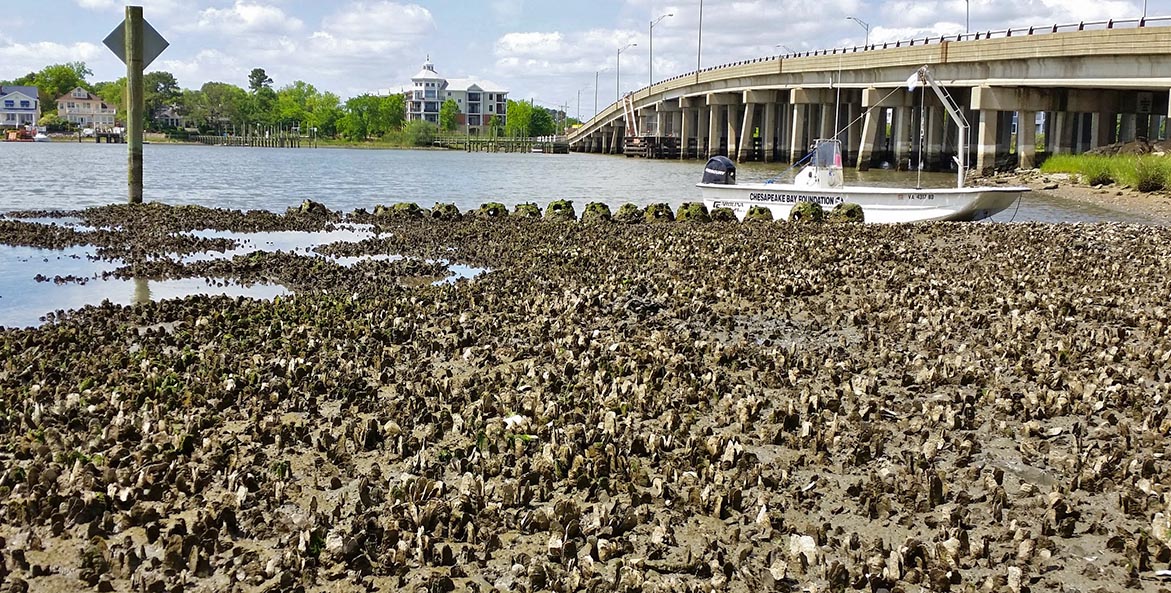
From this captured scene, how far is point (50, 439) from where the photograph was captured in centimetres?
796

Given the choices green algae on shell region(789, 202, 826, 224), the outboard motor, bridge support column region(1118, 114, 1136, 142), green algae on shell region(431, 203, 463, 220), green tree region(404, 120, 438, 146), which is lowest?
green algae on shell region(431, 203, 463, 220)

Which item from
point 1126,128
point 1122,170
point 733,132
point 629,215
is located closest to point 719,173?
point 629,215

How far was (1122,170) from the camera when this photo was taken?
4247 centimetres

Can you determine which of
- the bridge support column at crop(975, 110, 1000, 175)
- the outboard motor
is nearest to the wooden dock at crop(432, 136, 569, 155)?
the bridge support column at crop(975, 110, 1000, 175)

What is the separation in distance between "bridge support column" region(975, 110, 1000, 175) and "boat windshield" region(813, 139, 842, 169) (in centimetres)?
3128

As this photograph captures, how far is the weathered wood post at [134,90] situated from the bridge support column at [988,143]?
4485 cm

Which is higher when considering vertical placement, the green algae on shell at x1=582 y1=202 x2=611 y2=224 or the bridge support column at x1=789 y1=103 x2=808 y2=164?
the bridge support column at x1=789 y1=103 x2=808 y2=164

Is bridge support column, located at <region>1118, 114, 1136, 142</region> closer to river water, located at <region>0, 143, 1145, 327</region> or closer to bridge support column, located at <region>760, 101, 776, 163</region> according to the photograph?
river water, located at <region>0, 143, 1145, 327</region>

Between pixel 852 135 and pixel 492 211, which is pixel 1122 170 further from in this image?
pixel 852 135

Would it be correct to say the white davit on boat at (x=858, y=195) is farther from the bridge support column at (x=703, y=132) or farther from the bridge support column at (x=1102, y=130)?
the bridge support column at (x=703, y=132)

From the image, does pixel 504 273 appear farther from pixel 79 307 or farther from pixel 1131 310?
pixel 1131 310

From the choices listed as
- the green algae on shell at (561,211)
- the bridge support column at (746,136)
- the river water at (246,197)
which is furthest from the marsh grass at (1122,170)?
the bridge support column at (746,136)

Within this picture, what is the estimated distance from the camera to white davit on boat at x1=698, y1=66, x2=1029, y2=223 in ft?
92.5

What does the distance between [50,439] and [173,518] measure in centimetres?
195
